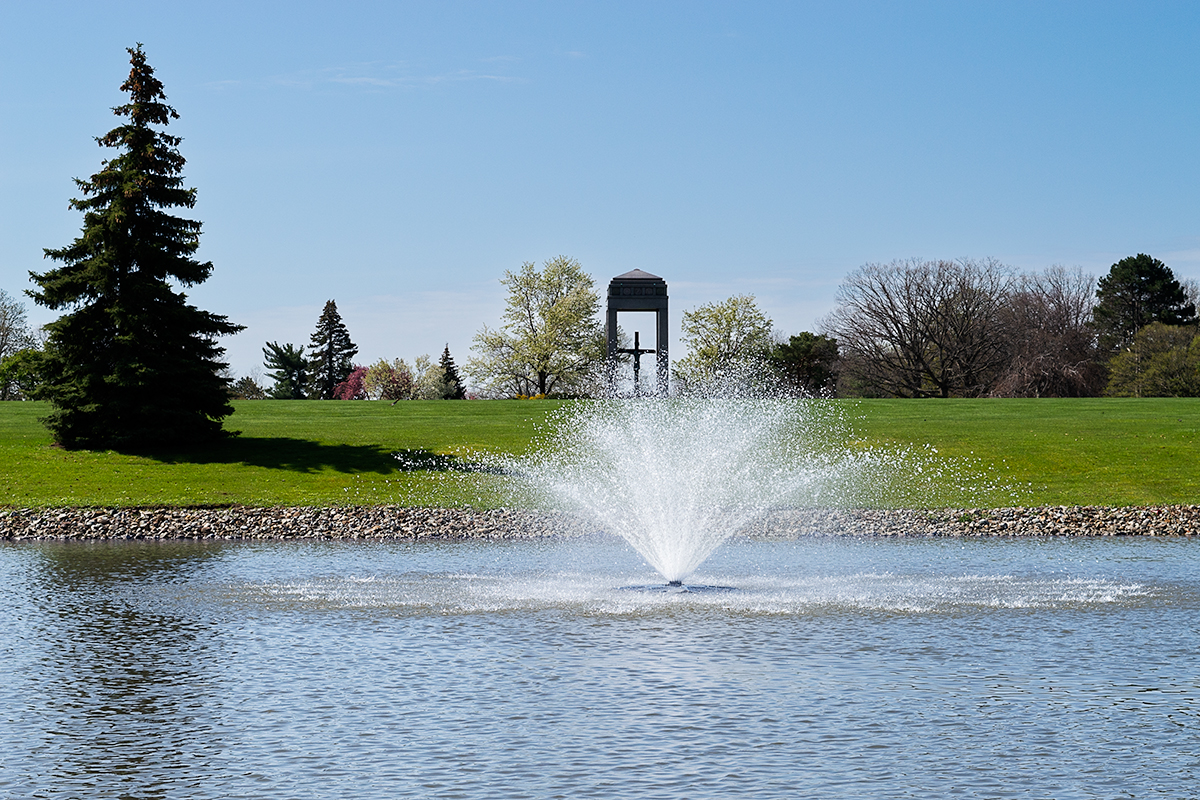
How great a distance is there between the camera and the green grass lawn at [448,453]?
2902 centimetres

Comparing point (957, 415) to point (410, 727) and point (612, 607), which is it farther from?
point (410, 727)

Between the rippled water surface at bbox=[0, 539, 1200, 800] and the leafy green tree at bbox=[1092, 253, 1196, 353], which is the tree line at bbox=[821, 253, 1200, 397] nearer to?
the leafy green tree at bbox=[1092, 253, 1196, 353]

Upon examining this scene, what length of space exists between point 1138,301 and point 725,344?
3129cm

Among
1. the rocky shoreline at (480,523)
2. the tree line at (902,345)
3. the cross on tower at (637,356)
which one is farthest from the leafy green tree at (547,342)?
the rocky shoreline at (480,523)

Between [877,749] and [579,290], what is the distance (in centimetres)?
7117

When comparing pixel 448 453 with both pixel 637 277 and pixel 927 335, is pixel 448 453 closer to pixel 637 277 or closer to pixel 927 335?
pixel 637 277

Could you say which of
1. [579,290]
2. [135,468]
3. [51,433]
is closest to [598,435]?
[135,468]

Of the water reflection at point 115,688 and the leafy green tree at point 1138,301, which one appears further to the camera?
the leafy green tree at point 1138,301

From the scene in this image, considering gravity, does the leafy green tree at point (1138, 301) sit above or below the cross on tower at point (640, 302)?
above

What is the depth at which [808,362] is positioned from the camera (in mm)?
79125

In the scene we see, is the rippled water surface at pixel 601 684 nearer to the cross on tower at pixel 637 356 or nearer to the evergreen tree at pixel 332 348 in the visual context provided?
the cross on tower at pixel 637 356

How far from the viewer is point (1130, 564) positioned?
1883 centimetres

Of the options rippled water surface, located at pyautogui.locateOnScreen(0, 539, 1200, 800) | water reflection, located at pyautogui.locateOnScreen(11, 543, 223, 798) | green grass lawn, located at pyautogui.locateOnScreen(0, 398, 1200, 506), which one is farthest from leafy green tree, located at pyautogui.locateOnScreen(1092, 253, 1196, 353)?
water reflection, located at pyautogui.locateOnScreen(11, 543, 223, 798)

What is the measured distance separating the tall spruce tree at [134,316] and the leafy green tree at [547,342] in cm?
3959
